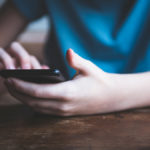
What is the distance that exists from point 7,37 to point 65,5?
33 centimetres

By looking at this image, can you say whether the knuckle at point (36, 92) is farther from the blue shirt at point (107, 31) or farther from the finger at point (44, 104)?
the blue shirt at point (107, 31)

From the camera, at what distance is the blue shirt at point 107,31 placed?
69cm

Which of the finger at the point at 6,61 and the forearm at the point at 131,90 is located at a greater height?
the finger at the point at 6,61

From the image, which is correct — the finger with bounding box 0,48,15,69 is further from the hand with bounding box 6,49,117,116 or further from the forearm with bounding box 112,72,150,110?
the forearm with bounding box 112,72,150,110

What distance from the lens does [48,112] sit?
1.46 ft

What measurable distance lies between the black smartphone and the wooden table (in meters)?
0.09

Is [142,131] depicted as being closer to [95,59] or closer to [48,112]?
[48,112]

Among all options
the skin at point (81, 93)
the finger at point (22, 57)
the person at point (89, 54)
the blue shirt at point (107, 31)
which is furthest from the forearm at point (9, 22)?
the skin at point (81, 93)

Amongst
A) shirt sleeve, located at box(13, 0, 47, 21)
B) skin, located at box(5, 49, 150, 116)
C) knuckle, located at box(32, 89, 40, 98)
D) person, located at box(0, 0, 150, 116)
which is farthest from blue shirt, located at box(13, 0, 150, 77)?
knuckle, located at box(32, 89, 40, 98)

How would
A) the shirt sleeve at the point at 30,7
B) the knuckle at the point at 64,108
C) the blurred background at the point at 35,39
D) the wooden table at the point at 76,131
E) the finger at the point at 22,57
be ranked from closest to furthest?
the wooden table at the point at 76,131 < the knuckle at the point at 64,108 < the finger at the point at 22,57 < the shirt sleeve at the point at 30,7 < the blurred background at the point at 35,39

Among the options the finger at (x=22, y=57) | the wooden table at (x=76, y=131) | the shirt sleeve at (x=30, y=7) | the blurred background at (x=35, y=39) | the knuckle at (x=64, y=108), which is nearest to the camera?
the wooden table at (x=76, y=131)

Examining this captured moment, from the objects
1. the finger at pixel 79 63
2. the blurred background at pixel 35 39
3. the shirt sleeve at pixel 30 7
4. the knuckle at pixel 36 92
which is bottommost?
the blurred background at pixel 35 39

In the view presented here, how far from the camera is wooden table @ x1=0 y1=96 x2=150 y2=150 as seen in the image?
12.7 inches

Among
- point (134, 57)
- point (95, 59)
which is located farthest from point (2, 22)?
point (134, 57)
